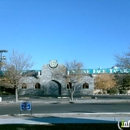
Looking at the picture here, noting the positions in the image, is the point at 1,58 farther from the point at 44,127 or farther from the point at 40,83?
the point at 44,127

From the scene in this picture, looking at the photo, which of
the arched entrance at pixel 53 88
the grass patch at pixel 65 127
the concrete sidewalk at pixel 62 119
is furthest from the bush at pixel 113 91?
the grass patch at pixel 65 127

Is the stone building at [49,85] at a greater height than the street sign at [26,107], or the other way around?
the stone building at [49,85]

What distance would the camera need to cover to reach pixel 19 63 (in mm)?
40125

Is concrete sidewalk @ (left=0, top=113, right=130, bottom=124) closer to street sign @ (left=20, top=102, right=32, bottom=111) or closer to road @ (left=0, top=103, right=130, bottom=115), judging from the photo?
street sign @ (left=20, top=102, right=32, bottom=111)

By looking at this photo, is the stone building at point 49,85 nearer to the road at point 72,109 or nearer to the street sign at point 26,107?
the road at point 72,109

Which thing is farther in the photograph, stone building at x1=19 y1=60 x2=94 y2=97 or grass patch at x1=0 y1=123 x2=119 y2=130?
stone building at x1=19 y1=60 x2=94 y2=97

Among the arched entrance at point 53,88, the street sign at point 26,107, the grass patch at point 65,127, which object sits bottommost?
the grass patch at point 65,127

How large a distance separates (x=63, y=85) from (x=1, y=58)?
718 inches

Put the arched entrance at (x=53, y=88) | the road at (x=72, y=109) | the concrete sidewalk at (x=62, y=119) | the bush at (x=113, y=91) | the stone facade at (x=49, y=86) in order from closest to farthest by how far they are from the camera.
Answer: the concrete sidewalk at (x=62, y=119) → the road at (x=72, y=109) → the stone facade at (x=49, y=86) → the arched entrance at (x=53, y=88) → the bush at (x=113, y=91)

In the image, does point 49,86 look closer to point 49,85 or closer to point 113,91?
point 49,85

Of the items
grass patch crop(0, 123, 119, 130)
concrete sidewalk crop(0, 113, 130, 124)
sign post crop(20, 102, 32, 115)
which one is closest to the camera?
grass patch crop(0, 123, 119, 130)

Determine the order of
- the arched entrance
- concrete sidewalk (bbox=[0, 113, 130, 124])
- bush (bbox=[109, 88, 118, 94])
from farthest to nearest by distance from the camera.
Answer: bush (bbox=[109, 88, 118, 94])
the arched entrance
concrete sidewalk (bbox=[0, 113, 130, 124])

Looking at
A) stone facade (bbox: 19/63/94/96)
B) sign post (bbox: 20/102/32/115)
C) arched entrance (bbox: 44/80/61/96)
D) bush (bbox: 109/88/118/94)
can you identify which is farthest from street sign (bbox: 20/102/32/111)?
bush (bbox: 109/88/118/94)

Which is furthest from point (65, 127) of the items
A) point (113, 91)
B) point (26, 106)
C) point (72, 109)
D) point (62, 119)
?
point (113, 91)
